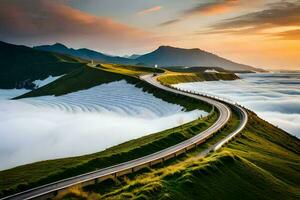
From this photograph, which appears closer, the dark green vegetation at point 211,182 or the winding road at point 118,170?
the winding road at point 118,170

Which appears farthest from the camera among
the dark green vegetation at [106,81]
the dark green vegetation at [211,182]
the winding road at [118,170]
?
the dark green vegetation at [106,81]

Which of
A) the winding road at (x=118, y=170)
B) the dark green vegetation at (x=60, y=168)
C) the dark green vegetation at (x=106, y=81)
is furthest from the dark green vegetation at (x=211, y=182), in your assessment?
the dark green vegetation at (x=106, y=81)

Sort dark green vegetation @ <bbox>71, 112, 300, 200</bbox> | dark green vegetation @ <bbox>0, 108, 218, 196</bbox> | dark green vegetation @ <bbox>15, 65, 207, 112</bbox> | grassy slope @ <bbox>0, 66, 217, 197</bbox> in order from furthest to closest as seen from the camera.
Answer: dark green vegetation @ <bbox>15, 65, 207, 112</bbox>, grassy slope @ <bbox>0, 66, 217, 197</bbox>, dark green vegetation @ <bbox>0, 108, 218, 196</bbox>, dark green vegetation @ <bbox>71, 112, 300, 200</bbox>

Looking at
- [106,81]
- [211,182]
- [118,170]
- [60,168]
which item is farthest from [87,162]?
[106,81]

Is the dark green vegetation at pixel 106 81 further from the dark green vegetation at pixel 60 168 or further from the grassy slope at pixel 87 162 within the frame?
the dark green vegetation at pixel 60 168

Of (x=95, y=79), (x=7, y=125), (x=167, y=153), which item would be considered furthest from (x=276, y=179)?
(x=95, y=79)

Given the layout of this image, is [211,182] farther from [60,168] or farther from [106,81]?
[106,81]

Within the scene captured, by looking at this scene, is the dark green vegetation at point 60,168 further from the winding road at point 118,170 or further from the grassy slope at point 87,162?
the winding road at point 118,170

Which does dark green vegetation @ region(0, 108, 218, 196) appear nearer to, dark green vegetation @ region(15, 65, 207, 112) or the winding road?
the winding road

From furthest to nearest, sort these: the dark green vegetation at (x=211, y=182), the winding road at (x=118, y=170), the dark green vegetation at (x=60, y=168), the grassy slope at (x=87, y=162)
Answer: the grassy slope at (x=87, y=162) < the dark green vegetation at (x=60, y=168) < the dark green vegetation at (x=211, y=182) < the winding road at (x=118, y=170)

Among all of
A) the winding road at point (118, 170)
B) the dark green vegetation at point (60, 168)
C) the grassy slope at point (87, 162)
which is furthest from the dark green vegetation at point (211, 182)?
the grassy slope at point (87, 162)

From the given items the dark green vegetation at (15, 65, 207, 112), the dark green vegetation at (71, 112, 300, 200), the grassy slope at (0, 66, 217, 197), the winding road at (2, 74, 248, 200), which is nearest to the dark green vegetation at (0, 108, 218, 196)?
the grassy slope at (0, 66, 217, 197)
